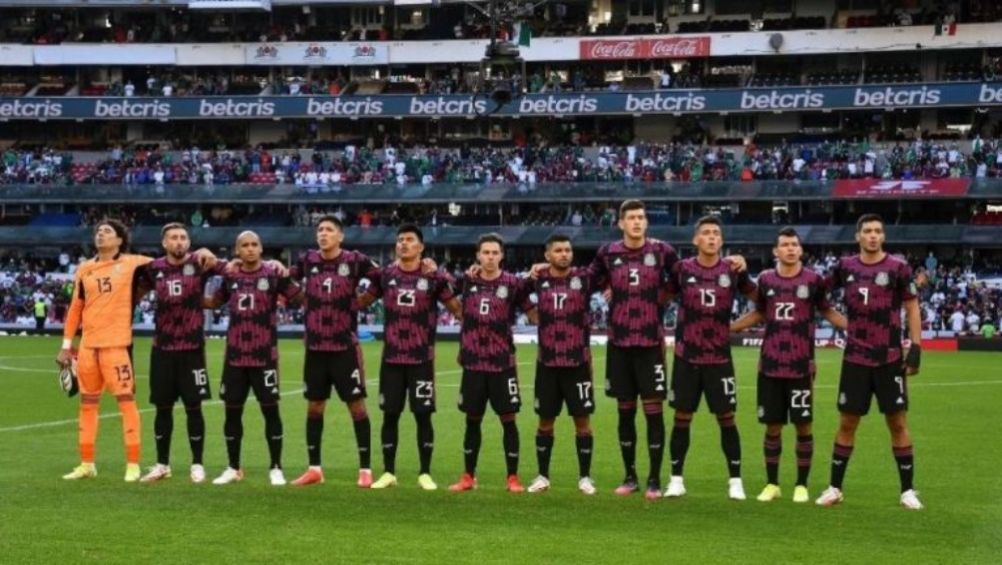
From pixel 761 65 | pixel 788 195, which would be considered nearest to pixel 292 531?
pixel 788 195

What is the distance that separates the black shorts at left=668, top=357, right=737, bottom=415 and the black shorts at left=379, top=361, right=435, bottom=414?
231cm

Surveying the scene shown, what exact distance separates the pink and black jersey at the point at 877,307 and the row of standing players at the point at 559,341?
1cm

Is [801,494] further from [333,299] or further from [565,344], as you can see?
[333,299]

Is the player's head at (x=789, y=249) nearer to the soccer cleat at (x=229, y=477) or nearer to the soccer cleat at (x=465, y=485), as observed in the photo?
the soccer cleat at (x=465, y=485)

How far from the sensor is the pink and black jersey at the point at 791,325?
44.6ft

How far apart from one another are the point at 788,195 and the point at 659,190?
16.6ft

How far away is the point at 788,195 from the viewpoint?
60031 mm

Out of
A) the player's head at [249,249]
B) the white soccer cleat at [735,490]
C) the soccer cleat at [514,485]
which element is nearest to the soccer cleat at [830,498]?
the white soccer cleat at [735,490]

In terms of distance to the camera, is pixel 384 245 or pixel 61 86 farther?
pixel 61 86

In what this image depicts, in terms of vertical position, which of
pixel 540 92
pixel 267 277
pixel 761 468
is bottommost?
pixel 761 468

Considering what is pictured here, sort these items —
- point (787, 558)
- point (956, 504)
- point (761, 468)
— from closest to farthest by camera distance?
Answer: point (787, 558) < point (956, 504) < point (761, 468)

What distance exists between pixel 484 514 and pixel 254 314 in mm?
3378

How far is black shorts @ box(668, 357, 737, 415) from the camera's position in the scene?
13711 millimetres

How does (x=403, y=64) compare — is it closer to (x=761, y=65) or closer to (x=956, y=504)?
(x=761, y=65)
